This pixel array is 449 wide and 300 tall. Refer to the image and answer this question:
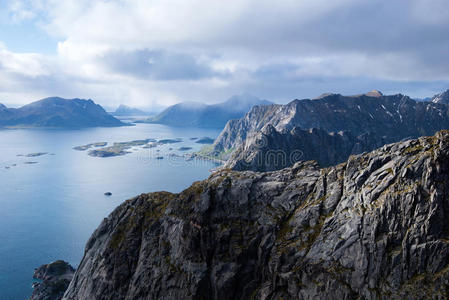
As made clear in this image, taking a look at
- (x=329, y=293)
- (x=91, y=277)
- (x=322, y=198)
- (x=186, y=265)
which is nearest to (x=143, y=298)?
(x=186, y=265)

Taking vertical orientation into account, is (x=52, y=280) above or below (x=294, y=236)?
below

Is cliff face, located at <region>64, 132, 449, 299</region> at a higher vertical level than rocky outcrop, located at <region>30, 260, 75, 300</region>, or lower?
higher

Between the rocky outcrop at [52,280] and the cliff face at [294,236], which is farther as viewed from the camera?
the rocky outcrop at [52,280]

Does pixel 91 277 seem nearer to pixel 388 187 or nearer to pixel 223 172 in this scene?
pixel 223 172

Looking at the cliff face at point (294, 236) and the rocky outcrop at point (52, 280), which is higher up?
the cliff face at point (294, 236)

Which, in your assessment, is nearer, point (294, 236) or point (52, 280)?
point (294, 236)
